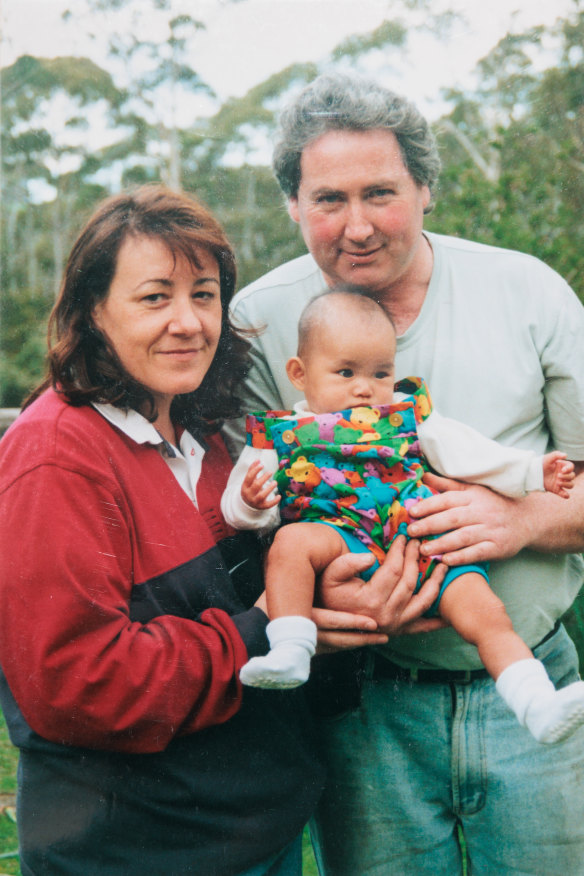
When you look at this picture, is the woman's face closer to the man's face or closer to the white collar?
the white collar

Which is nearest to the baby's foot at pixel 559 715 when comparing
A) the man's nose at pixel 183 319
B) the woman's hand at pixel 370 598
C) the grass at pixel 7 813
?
the woman's hand at pixel 370 598

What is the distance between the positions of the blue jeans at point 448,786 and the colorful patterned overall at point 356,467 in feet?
1.41

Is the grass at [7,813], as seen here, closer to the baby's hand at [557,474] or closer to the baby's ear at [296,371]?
the baby's ear at [296,371]

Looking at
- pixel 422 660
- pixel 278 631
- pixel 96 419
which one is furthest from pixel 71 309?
pixel 422 660

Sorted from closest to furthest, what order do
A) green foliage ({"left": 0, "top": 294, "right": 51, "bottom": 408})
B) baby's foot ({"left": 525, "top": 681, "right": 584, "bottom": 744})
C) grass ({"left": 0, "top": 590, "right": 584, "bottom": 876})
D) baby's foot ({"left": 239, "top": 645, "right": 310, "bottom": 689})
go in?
baby's foot ({"left": 525, "top": 681, "right": 584, "bottom": 744}) < baby's foot ({"left": 239, "top": 645, "right": 310, "bottom": 689}) < green foliage ({"left": 0, "top": 294, "right": 51, "bottom": 408}) < grass ({"left": 0, "top": 590, "right": 584, "bottom": 876})

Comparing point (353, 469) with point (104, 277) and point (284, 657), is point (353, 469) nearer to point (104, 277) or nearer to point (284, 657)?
point (284, 657)

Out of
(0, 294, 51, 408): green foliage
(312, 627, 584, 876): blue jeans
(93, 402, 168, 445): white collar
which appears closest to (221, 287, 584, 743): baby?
(93, 402, 168, 445): white collar

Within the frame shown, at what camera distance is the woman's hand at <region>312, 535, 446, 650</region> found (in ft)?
5.81

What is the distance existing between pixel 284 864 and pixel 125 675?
0.72 m

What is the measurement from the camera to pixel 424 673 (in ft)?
6.52

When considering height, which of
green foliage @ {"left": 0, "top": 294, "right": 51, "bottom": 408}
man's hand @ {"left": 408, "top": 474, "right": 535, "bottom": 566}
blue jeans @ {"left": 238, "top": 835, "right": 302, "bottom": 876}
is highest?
green foliage @ {"left": 0, "top": 294, "right": 51, "bottom": 408}

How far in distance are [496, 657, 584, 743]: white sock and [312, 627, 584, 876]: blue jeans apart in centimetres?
40

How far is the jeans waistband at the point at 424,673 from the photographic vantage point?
1.96 m

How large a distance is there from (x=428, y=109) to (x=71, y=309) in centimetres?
102
